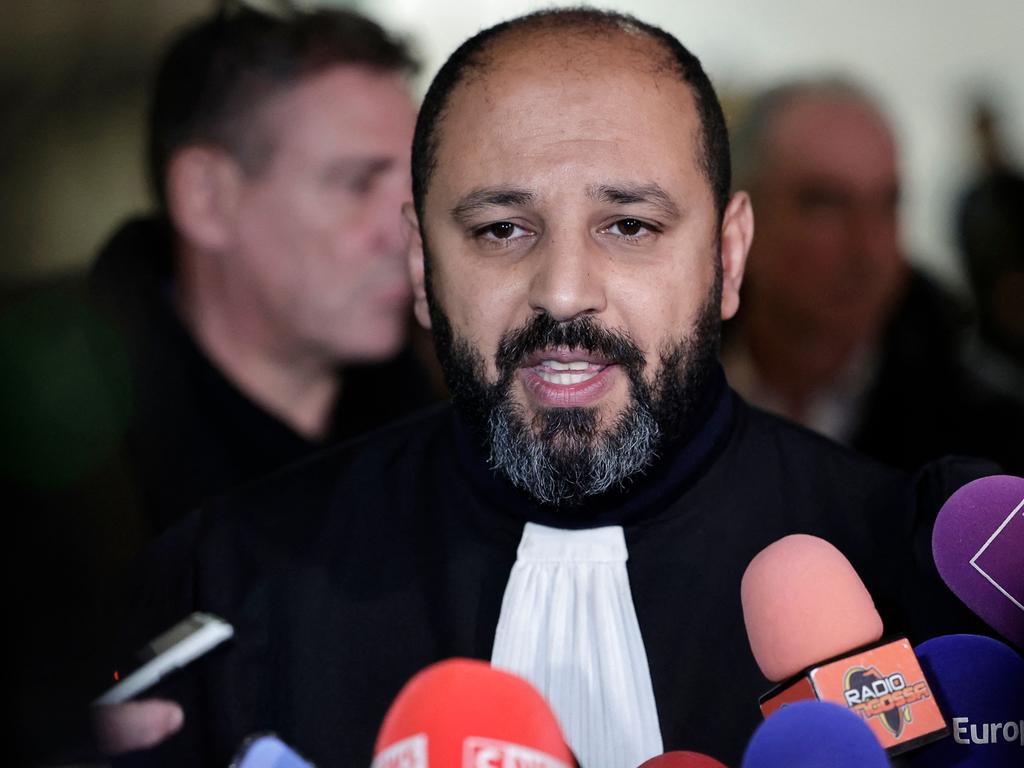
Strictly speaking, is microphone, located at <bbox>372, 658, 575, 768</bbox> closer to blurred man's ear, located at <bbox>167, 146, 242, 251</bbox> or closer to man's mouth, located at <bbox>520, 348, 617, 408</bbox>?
man's mouth, located at <bbox>520, 348, 617, 408</bbox>

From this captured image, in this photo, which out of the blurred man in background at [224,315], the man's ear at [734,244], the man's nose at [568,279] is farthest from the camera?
the blurred man in background at [224,315]

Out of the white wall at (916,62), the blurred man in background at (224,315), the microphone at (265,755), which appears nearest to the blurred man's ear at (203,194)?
the blurred man in background at (224,315)

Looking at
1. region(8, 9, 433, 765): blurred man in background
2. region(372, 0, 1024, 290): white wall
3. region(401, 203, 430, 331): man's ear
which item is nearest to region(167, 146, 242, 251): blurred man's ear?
region(8, 9, 433, 765): blurred man in background

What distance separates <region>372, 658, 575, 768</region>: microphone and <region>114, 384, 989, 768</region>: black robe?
1.33 feet

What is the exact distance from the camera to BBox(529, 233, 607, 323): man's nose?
135 cm

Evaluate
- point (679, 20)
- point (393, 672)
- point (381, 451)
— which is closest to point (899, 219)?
point (679, 20)

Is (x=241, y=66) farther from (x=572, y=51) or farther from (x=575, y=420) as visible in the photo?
(x=575, y=420)

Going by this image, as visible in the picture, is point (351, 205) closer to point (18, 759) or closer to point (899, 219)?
point (18, 759)

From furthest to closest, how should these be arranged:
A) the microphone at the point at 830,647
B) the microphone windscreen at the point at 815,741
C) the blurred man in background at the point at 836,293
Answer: the blurred man in background at the point at 836,293 → the microphone at the point at 830,647 → the microphone windscreen at the point at 815,741

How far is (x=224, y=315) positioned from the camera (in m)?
2.37

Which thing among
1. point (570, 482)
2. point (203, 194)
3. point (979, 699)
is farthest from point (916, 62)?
point (979, 699)

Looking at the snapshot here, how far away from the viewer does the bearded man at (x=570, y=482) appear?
4.60ft

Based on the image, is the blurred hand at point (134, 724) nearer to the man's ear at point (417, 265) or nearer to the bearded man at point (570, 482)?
the bearded man at point (570, 482)

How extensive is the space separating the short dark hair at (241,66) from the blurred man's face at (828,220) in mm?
925
